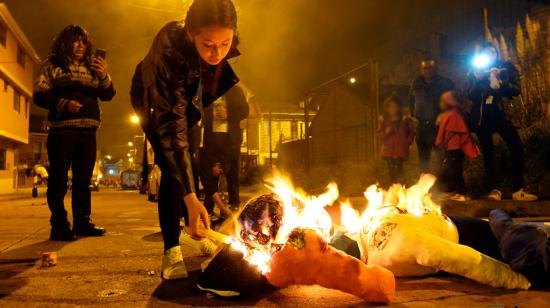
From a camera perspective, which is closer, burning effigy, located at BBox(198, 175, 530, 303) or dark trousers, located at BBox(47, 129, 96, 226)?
burning effigy, located at BBox(198, 175, 530, 303)

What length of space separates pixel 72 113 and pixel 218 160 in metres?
2.18

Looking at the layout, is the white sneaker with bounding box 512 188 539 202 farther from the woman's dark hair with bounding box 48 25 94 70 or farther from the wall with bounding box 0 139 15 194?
the wall with bounding box 0 139 15 194

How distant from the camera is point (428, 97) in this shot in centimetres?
702

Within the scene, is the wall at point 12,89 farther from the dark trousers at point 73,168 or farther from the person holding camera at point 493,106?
the person holding camera at point 493,106

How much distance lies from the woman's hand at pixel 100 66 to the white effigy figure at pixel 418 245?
3.23 m

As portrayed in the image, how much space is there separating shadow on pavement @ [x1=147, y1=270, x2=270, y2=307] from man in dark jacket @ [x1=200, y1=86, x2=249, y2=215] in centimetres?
332

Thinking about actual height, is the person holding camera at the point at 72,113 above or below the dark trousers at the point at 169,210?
above

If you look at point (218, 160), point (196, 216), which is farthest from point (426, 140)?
point (196, 216)

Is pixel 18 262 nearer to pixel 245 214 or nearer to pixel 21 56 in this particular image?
pixel 245 214

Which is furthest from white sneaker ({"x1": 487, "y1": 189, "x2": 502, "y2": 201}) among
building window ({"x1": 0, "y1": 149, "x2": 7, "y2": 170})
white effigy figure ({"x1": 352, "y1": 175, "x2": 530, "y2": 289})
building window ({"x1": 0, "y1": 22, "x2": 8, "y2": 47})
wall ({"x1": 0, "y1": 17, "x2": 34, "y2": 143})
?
building window ({"x1": 0, "y1": 149, "x2": 7, "y2": 170})

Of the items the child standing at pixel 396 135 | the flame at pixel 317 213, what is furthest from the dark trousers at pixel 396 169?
the flame at pixel 317 213

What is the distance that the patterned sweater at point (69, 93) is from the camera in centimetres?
461

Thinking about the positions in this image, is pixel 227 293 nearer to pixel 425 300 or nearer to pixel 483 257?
pixel 425 300

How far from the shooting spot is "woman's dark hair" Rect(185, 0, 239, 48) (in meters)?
2.64
